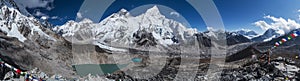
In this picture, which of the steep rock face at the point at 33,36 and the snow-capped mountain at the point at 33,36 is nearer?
the steep rock face at the point at 33,36

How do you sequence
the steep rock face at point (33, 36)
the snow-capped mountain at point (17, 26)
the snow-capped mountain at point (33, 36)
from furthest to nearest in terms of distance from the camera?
the snow-capped mountain at point (17, 26), the snow-capped mountain at point (33, 36), the steep rock face at point (33, 36)

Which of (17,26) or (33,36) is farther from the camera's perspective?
(33,36)

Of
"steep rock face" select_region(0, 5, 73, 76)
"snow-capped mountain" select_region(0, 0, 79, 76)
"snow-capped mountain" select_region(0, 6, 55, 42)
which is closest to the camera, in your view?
"steep rock face" select_region(0, 5, 73, 76)

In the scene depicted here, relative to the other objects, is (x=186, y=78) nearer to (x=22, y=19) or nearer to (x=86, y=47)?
(x=22, y=19)

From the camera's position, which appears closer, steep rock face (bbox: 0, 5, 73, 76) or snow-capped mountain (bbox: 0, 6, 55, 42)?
steep rock face (bbox: 0, 5, 73, 76)

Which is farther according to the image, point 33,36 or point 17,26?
point 33,36

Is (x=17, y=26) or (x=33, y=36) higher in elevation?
(x=17, y=26)

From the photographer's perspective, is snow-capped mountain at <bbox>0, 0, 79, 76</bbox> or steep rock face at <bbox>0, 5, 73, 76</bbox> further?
snow-capped mountain at <bbox>0, 0, 79, 76</bbox>

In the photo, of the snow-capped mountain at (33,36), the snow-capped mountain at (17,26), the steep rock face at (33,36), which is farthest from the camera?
the snow-capped mountain at (17,26)

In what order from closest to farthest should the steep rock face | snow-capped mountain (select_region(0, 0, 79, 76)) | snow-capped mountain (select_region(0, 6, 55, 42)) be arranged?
the steep rock face < snow-capped mountain (select_region(0, 0, 79, 76)) < snow-capped mountain (select_region(0, 6, 55, 42))

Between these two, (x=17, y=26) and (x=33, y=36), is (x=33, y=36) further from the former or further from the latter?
(x=17, y=26)

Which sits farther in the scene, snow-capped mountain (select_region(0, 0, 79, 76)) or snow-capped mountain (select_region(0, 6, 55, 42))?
snow-capped mountain (select_region(0, 6, 55, 42))

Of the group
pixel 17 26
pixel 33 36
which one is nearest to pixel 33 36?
pixel 33 36
